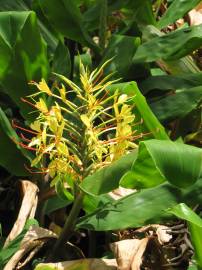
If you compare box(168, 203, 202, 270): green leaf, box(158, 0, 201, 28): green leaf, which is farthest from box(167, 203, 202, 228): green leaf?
box(158, 0, 201, 28): green leaf

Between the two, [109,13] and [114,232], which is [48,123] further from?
[109,13]

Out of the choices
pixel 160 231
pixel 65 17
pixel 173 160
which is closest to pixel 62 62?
pixel 65 17

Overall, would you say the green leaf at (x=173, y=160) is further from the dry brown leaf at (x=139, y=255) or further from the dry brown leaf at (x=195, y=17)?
the dry brown leaf at (x=195, y=17)

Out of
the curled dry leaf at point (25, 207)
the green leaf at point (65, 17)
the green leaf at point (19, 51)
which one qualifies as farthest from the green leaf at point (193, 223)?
the green leaf at point (65, 17)

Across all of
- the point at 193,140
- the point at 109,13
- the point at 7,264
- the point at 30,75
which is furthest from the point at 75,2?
the point at 7,264

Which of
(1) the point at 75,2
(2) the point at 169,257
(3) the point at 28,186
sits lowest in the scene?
(2) the point at 169,257
